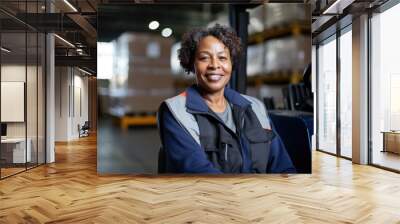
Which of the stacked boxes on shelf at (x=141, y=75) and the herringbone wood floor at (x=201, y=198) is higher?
the stacked boxes on shelf at (x=141, y=75)

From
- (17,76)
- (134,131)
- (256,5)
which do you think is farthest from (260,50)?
(17,76)

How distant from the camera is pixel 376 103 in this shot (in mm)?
7355

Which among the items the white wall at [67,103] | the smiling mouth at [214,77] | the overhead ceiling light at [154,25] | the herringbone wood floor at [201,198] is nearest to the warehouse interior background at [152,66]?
the overhead ceiling light at [154,25]

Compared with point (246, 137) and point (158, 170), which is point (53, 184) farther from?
point (246, 137)

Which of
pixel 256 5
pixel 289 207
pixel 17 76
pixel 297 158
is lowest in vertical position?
pixel 289 207

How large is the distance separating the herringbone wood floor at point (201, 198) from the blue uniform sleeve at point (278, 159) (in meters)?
0.21

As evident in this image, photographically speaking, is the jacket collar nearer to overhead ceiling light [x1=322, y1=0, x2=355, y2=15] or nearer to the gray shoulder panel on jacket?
the gray shoulder panel on jacket

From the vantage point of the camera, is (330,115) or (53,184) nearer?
(53,184)

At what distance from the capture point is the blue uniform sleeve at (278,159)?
5.52m

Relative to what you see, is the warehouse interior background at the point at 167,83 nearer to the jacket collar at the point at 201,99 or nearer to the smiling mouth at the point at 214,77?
the jacket collar at the point at 201,99

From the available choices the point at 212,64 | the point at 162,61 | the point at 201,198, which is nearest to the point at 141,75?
the point at 162,61

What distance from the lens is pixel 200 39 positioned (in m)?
5.49

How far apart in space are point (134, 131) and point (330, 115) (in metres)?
5.71

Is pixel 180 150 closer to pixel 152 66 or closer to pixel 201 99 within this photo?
pixel 201 99
